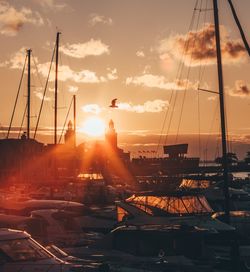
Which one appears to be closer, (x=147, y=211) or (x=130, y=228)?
(x=130, y=228)

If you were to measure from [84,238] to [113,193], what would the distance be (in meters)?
25.9

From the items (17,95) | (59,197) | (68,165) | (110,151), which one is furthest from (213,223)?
(110,151)

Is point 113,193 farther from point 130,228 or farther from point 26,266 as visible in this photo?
point 26,266

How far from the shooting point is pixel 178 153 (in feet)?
365

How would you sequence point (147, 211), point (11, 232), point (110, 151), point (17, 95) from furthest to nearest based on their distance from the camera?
point (110, 151)
point (17, 95)
point (147, 211)
point (11, 232)

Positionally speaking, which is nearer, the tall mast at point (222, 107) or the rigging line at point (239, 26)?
the tall mast at point (222, 107)

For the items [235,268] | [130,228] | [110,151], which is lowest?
[235,268]

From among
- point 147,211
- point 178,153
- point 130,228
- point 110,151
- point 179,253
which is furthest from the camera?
point 110,151

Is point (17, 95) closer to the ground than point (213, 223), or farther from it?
farther from it

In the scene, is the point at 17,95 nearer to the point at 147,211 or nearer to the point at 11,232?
the point at 147,211

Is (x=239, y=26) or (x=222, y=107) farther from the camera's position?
(x=222, y=107)

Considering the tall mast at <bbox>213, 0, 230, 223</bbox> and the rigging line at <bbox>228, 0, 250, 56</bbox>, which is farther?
the rigging line at <bbox>228, 0, 250, 56</bbox>

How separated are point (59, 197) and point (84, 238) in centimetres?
1931

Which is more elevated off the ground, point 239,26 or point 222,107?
point 239,26
